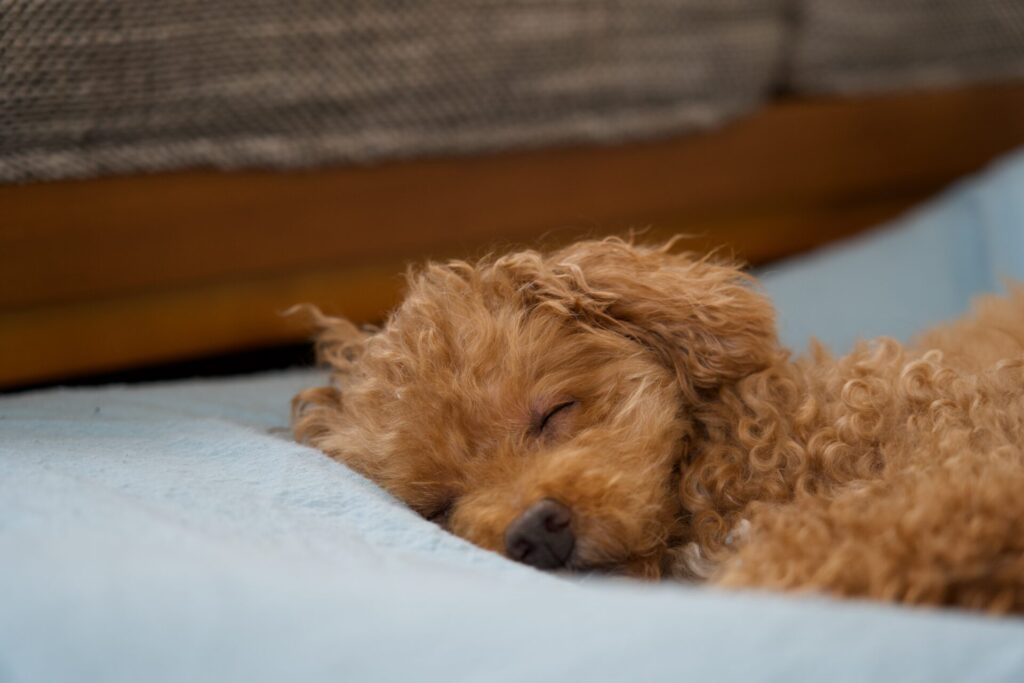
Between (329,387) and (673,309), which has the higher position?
(673,309)

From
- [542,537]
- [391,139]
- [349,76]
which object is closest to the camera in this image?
[542,537]

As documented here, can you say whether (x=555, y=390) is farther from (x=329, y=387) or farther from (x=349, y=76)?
(x=349, y=76)

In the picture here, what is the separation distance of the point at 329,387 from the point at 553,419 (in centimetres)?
50

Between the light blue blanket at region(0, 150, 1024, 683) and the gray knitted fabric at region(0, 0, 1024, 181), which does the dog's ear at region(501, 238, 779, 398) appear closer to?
the light blue blanket at region(0, 150, 1024, 683)

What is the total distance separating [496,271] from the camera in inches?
72.2

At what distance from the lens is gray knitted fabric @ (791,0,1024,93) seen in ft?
10.7

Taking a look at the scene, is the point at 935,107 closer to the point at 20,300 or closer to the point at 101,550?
the point at 20,300

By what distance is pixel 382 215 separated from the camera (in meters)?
2.84

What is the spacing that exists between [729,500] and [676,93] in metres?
1.72

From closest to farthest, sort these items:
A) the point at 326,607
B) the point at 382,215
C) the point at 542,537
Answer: the point at 326,607
the point at 542,537
the point at 382,215

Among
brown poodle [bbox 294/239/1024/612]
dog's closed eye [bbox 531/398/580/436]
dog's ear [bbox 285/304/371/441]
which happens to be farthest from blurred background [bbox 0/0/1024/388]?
dog's closed eye [bbox 531/398/580/436]

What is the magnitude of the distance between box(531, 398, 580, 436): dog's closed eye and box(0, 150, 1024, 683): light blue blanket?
260 millimetres

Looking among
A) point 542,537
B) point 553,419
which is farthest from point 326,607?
point 553,419

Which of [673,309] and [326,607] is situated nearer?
[326,607]
